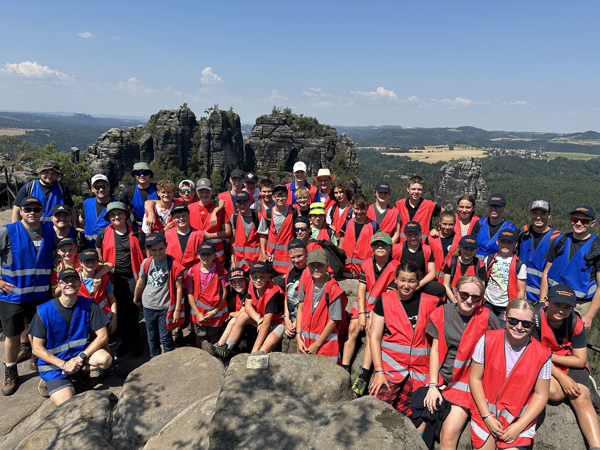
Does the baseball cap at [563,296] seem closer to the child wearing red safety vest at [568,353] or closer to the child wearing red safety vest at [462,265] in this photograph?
the child wearing red safety vest at [568,353]

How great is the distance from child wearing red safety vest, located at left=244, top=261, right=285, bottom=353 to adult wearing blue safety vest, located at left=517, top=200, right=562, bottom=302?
4580 millimetres

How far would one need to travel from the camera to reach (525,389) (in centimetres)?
374

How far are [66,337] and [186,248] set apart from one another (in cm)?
233

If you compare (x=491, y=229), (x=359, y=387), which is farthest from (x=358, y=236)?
(x=359, y=387)

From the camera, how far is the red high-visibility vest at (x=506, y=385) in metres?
3.73

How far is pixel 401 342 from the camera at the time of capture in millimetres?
A: 4598

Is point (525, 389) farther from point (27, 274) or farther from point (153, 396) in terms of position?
point (27, 274)

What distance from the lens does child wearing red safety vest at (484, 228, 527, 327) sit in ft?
18.1

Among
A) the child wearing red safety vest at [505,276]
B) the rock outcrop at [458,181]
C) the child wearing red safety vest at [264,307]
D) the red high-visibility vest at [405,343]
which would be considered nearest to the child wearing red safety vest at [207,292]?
the child wearing red safety vest at [264,307]

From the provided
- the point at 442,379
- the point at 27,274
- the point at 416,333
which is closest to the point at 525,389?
the point at 442,379

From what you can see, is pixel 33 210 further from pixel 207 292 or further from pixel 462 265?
pixel 462 265

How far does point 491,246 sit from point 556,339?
239cm

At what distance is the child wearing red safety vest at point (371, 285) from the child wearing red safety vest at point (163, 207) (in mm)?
4176

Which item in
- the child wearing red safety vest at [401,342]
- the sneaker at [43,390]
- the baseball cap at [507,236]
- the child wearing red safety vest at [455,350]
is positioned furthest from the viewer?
the sneaker at [43,390]
